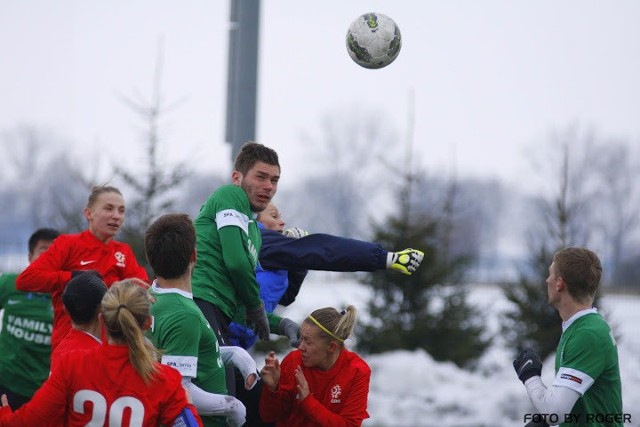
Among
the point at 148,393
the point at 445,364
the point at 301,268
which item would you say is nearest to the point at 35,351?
the point at 301,268

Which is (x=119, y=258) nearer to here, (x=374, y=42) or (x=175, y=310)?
(x=175, y=310)

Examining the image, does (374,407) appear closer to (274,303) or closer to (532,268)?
(532,268)

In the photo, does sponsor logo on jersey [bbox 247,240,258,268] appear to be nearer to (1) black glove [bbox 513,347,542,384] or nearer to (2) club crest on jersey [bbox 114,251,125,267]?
(2) club crest on jersey [bbox 114,251,125,267]

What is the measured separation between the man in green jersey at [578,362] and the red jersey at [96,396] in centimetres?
217

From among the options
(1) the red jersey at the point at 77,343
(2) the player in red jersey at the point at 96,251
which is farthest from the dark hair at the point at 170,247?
(2) the player in red jersey at the point at 96,251

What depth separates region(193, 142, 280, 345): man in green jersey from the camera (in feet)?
19.0

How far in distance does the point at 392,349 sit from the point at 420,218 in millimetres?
2403

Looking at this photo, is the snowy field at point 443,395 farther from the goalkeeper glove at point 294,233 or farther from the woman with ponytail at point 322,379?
the woman with ponytail at point 322,379

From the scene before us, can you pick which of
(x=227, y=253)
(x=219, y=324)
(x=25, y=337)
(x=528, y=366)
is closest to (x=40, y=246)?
(x=25, y=337)

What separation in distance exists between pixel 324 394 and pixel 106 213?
7.40 feet

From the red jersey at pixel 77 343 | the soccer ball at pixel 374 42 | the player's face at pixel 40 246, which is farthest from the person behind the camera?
the player's face at pixel 40 246

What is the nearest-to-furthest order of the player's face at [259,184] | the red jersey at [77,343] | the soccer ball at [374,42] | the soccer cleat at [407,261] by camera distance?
the red jersey at [77,343] < the soccer cleat at [407,261] < the player's face at [259,184] < the soccer ball at [374,42]

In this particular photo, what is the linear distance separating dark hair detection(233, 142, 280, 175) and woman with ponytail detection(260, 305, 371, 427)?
3.49ft

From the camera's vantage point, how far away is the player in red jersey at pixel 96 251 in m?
6.86
